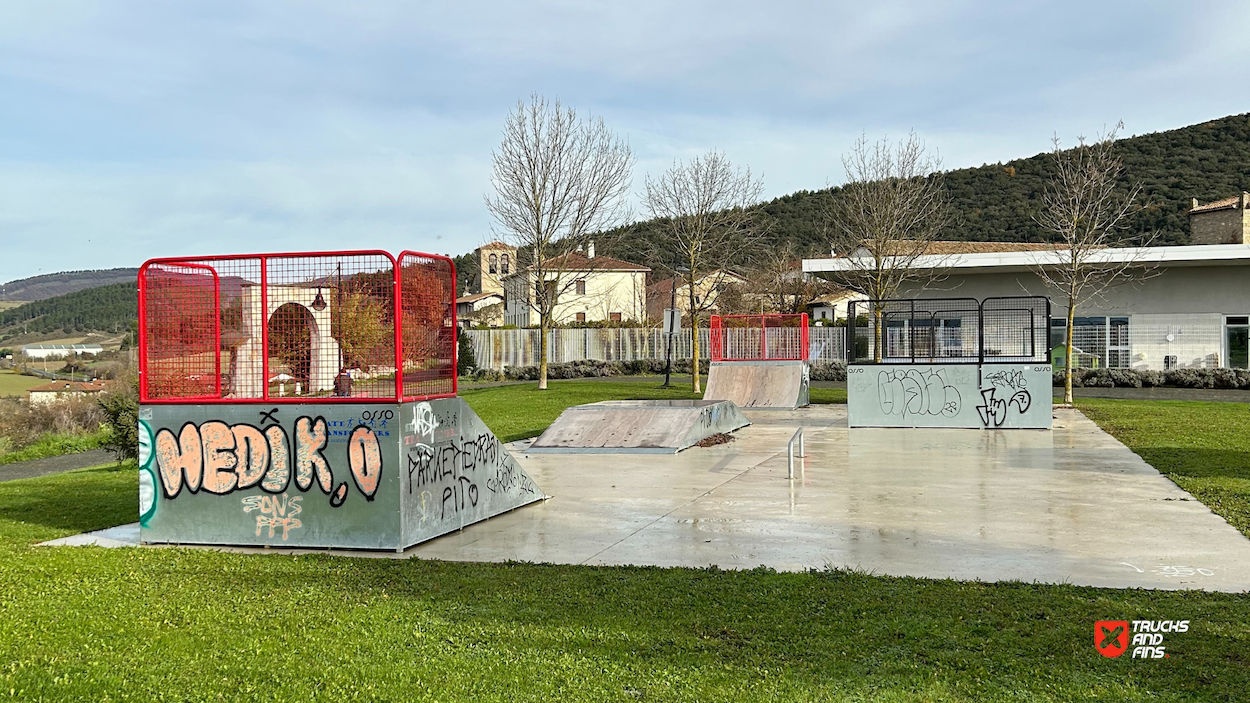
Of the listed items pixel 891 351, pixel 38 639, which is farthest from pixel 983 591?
pixel 891 351

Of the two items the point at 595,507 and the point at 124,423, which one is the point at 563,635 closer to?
the point at 595,507

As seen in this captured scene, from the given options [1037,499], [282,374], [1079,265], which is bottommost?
[1037,499]

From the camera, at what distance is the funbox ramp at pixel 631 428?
1650 centimetres

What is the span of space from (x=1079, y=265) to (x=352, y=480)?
2262 centimetres

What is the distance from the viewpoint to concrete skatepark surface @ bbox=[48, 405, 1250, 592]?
7629 mm

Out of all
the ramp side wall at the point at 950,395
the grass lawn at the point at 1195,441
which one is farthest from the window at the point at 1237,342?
the ramp side wall at the point at 950,395

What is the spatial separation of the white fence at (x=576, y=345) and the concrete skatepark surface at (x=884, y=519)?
102 feet

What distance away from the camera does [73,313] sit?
3376 inches

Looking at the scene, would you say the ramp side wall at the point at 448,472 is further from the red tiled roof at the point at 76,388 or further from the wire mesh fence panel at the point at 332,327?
the red tiled roof at the point at 76,388

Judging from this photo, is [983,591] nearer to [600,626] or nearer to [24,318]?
[600,626]

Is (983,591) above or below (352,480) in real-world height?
below

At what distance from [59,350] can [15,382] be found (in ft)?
57.3

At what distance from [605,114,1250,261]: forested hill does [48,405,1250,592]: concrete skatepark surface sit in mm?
48956

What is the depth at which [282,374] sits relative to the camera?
8.95 metres
